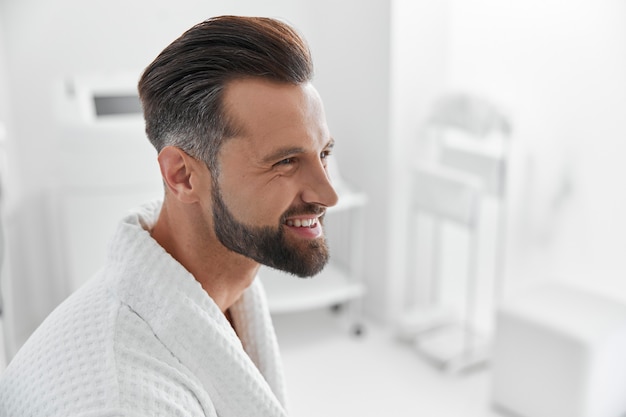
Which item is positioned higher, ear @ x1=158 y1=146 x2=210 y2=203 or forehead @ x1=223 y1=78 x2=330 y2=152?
forehead @ x1=223 y1=78 x2=330 y2=152

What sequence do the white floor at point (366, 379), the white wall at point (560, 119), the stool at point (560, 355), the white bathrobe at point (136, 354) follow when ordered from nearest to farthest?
the white bathrobe at point (136, 354) < the stool at point (560, 355) < the white wall at point (560, 119) < the white floor at point (366, 379)

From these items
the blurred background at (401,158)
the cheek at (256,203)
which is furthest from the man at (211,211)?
the blurred background at (401,158)

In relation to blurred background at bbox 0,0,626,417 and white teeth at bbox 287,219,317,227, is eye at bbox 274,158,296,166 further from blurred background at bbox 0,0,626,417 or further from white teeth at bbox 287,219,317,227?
blurred background at bbox 0,0,626,417

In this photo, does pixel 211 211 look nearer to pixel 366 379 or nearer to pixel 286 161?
pixel 286 161

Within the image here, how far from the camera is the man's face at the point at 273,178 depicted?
0.78 m

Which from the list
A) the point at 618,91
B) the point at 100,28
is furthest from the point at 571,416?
the point at 100,28

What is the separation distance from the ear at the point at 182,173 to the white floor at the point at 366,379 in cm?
141

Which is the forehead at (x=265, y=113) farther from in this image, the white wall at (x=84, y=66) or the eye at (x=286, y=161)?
the white wall at (x=84, y=66)

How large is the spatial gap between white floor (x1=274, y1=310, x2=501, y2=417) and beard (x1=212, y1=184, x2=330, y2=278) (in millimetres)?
1366

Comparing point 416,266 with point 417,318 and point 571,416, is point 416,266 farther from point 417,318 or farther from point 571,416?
point 571,416

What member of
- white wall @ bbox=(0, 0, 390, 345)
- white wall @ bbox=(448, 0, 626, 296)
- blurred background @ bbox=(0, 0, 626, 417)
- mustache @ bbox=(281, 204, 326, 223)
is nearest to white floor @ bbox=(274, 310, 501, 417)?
blurred background @ bbox=(0, 0, 626, 417)

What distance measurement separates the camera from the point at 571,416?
196cm

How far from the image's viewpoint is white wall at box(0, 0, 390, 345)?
94.8 inches

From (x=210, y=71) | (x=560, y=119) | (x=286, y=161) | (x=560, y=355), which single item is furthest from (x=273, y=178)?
(x=560, y=119)
